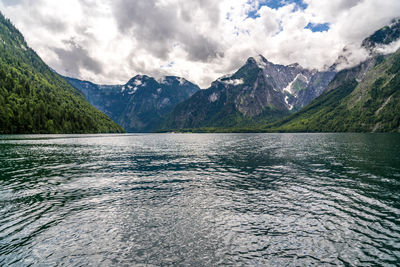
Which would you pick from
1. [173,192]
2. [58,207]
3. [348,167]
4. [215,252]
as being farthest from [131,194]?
[348,167]

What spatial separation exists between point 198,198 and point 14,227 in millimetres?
17287

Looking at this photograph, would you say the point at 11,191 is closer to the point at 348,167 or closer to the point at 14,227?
the point at 14,227

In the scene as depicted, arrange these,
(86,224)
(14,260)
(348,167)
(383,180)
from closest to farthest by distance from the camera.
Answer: (14,260), (86,224), (383,180), (348,167)

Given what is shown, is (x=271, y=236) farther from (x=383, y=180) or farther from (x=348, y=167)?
(x=348, y=167)

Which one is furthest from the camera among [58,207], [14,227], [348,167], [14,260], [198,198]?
[348,167]

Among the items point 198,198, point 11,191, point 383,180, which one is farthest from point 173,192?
point 383,180

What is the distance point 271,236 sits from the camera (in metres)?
16.2

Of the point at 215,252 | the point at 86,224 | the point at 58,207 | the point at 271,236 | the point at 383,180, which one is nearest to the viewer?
the point at 215,252

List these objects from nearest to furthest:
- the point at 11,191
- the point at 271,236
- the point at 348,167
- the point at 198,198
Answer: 1. the point at 271,236
2. the point at 198,198
3. the point at 11,191
4. the point at 348,167

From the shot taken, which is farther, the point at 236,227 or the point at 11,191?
the point at 11,191

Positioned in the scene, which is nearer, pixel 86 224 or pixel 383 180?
pixel 86 224

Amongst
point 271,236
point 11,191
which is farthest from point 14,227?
point 271,236

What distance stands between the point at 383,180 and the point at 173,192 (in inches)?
1318

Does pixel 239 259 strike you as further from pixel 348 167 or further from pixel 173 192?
pixel 348 167
